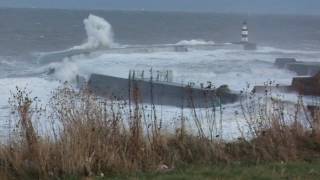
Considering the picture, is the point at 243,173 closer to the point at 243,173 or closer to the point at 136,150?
the point at 243,173

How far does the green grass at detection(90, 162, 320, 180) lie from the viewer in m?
8.66

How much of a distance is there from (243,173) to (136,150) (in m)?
1.75

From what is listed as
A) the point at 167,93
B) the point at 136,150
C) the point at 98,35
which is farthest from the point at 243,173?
the point at 98,35

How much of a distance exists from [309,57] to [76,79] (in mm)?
20875

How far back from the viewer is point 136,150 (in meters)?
9.88

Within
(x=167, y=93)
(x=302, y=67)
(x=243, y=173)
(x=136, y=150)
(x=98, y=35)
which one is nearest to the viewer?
(x=243, y=173)

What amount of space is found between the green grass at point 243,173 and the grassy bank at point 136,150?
1 cm

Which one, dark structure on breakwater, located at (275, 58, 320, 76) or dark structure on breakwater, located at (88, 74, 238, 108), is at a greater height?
dark structure on breakwater, located at (275, 58, 320, 76)

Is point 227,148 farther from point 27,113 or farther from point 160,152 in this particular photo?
point 27,113

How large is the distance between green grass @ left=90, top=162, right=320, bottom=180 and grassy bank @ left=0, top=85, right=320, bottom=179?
13 millimetres

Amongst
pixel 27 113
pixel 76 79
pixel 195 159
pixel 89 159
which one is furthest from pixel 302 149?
pixel 76 79

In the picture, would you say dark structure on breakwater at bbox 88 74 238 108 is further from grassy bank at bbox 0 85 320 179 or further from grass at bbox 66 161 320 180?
grass at bbox 66 161 320 180

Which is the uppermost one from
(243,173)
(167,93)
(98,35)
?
(98,35)

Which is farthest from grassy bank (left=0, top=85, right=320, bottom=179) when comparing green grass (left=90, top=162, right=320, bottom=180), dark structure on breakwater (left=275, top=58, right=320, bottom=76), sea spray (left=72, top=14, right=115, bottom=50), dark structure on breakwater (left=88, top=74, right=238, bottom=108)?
sea spray (left=72, top=14, right=115, bottom=50)
